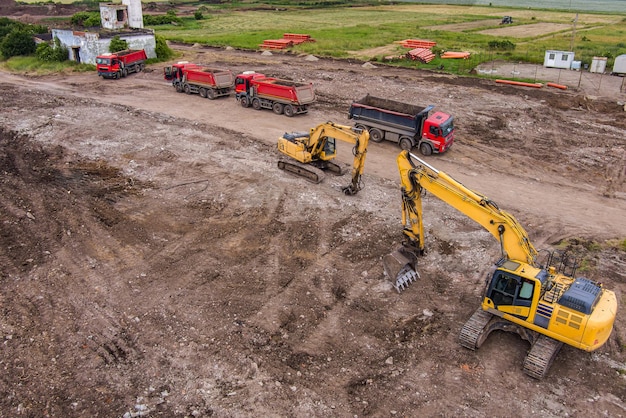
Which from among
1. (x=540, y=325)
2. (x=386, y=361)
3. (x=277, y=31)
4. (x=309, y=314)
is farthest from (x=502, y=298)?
(x=277, y=31)

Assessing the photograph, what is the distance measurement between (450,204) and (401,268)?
2517mm

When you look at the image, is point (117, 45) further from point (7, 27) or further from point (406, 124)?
point (406, 124)

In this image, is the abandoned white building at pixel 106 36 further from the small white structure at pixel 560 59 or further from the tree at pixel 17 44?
the small white structure at pixel 560 59

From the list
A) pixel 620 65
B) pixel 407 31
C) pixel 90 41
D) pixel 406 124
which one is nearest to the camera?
pixel 406 124

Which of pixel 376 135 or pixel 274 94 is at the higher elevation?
pixel 274 94

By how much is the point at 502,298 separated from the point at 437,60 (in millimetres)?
37139

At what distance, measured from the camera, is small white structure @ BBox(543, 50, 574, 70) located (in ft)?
139

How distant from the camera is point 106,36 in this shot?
41.7 m

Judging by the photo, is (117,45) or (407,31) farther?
(407,31)

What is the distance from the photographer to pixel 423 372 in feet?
38.2

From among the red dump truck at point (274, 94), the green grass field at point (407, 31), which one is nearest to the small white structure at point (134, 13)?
the green grass field at point (407, 31)

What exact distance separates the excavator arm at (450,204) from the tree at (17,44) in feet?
145

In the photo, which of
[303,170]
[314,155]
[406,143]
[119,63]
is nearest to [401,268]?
[303,170]

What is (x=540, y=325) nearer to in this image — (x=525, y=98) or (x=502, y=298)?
(x=502, y=298)
